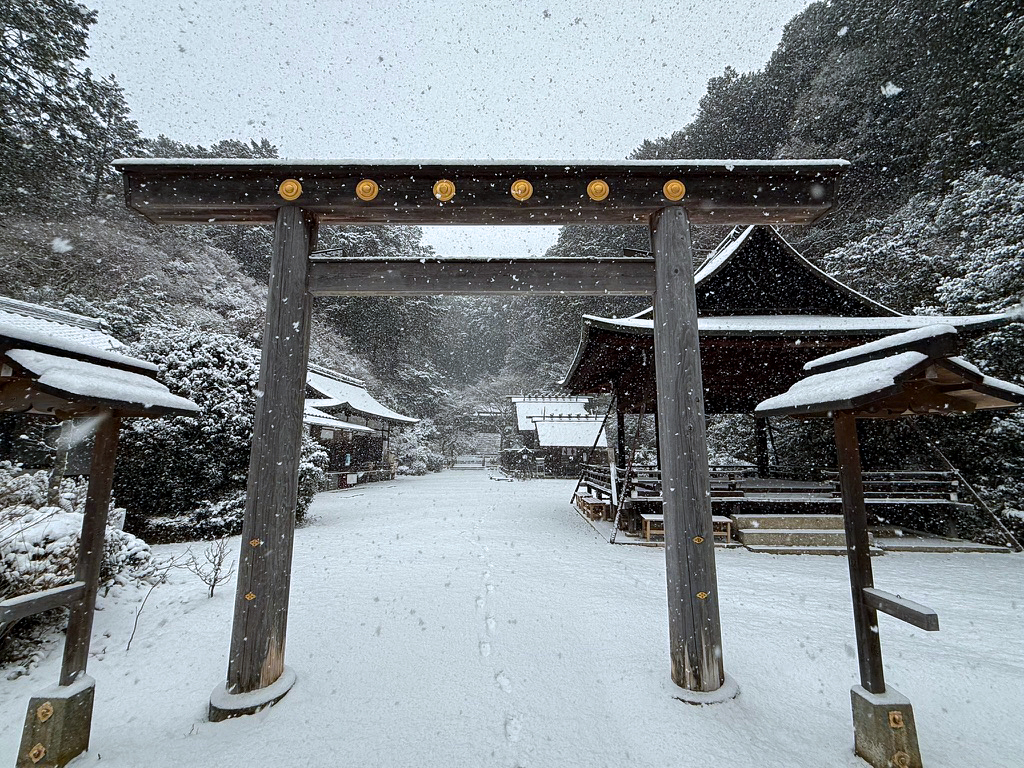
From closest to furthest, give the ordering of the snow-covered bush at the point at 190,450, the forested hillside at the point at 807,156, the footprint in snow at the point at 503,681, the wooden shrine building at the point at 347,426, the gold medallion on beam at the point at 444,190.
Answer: the footprint in snow at the point at 503,681
the gold medallion on beam at the point at 444,190
the snow-covered bush at the point at 190,450
the forested hillside at the point at 807,156
the wooden shrine building at the point at 347,426

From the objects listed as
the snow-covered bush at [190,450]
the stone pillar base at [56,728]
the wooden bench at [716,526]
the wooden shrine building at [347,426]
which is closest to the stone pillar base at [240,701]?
the stone pillar base at [56,728]

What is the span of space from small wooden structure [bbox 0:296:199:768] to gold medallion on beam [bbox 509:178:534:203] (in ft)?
8.98

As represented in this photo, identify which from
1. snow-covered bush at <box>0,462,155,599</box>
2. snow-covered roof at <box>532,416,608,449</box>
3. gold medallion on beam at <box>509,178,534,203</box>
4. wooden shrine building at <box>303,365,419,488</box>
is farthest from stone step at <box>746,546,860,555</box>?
snow-covered roof at <box>532,416,608,449</box>

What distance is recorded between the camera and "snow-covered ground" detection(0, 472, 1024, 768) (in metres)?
2.52

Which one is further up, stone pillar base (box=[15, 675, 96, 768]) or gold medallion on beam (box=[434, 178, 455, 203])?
gold medallion on beam (box=[434, 178, 455, 203])

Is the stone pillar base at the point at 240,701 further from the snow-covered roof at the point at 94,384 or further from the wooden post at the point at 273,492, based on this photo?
the snow-covered roof at the point at 94,384

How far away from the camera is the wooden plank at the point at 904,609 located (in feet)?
6.71

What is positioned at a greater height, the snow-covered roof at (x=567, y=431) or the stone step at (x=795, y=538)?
the snow-covered roof at (x=567, y=431)

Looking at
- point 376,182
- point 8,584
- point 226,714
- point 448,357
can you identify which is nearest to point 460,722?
point 226,714

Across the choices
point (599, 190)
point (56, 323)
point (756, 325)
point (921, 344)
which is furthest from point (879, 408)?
point (56, 323)

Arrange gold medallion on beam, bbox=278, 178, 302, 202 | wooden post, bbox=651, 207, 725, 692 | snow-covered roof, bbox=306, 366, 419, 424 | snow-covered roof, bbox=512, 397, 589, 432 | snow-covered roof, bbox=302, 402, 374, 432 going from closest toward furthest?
wooden post, bbox=651, 207, 725, 692
gold medallion on beam, bbox=278, 178, 302, 202
snow-covered roof, bbox=302, 402, 374, 432
snow-covered roof, bbox=306, 366, 419, 424
snow-covered roof, bbox=512, 397, 589, 432

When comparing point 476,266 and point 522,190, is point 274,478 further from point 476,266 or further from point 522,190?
point 522,190

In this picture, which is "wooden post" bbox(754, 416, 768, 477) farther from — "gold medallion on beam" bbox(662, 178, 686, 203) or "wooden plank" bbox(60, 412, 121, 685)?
"wooden plank" bbox(60, 412, 121, 685)

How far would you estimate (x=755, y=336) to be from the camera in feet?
24.6
